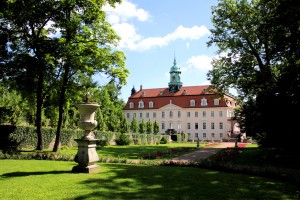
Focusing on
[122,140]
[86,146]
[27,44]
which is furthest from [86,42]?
[122,140]

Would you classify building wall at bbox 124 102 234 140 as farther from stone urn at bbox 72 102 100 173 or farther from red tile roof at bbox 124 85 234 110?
stone urn at bbox 72 102 100 173

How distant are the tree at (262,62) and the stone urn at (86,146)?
27.3 feet

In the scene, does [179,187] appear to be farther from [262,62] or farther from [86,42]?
[262,62]

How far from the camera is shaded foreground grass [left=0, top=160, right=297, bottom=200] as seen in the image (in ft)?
23.8

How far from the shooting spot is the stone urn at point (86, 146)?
34.6 ft

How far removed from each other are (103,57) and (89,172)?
1201 cm

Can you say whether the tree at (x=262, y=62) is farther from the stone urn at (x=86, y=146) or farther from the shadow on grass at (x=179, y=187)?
the stone urn at (x=86, y=146)

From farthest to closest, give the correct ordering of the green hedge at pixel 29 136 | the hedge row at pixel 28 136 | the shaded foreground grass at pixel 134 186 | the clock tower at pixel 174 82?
1. the clock tower at pixel 174 82
2. the green hedge at pixel 29 136
3. the hedge row at pixel 28 136
4. the shaded foreground grass at pixel 134 186

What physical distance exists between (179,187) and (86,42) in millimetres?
15204

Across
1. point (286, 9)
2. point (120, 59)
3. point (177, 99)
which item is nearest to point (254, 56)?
point (120, 59)

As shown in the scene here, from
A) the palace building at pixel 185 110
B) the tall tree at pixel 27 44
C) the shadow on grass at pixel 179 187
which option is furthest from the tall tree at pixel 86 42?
the palace building at pixel 185 110

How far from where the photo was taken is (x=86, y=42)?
68.5 feet

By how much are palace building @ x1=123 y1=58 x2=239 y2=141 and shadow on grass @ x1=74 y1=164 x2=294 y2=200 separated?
2582 inches

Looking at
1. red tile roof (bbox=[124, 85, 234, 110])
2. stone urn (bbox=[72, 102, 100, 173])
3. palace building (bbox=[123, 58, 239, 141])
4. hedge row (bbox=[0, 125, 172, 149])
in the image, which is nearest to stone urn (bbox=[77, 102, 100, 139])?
stone urn (bbox=[72, 102, 100, 173])
